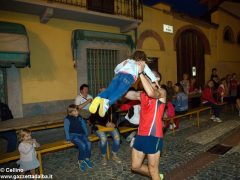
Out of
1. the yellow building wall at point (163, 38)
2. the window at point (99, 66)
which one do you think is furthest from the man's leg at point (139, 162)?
the yellow building wall at point (163, 38)

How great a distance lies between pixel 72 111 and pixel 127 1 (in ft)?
21.2

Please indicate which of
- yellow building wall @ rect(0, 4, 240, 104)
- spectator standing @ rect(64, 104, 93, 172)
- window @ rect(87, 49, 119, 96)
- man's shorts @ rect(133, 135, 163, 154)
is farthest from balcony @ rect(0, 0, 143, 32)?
man's shorts @ rect(133, 135, 163, 154)

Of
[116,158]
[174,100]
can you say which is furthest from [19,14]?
[174,100]

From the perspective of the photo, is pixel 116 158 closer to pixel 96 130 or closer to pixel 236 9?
pixel 96 130

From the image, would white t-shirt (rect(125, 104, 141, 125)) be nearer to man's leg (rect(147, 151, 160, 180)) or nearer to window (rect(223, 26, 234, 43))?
man's leg (rect(147, 151, 160, 180))

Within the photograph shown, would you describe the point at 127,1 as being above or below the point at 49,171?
above

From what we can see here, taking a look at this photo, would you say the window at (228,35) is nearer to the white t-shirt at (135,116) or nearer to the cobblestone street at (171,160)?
the cobblestone street at (171,160)

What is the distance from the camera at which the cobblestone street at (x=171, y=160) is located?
4.65 m

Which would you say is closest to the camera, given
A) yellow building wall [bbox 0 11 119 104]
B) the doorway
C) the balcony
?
the balcony

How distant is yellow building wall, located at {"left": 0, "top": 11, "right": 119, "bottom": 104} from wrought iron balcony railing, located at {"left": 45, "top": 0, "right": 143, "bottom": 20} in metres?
0.72

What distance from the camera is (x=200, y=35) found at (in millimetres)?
14609

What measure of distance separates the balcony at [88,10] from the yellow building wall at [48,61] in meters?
0.24

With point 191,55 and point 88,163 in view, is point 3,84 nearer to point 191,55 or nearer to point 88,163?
point 88,163

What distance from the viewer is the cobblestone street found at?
4.65 m
